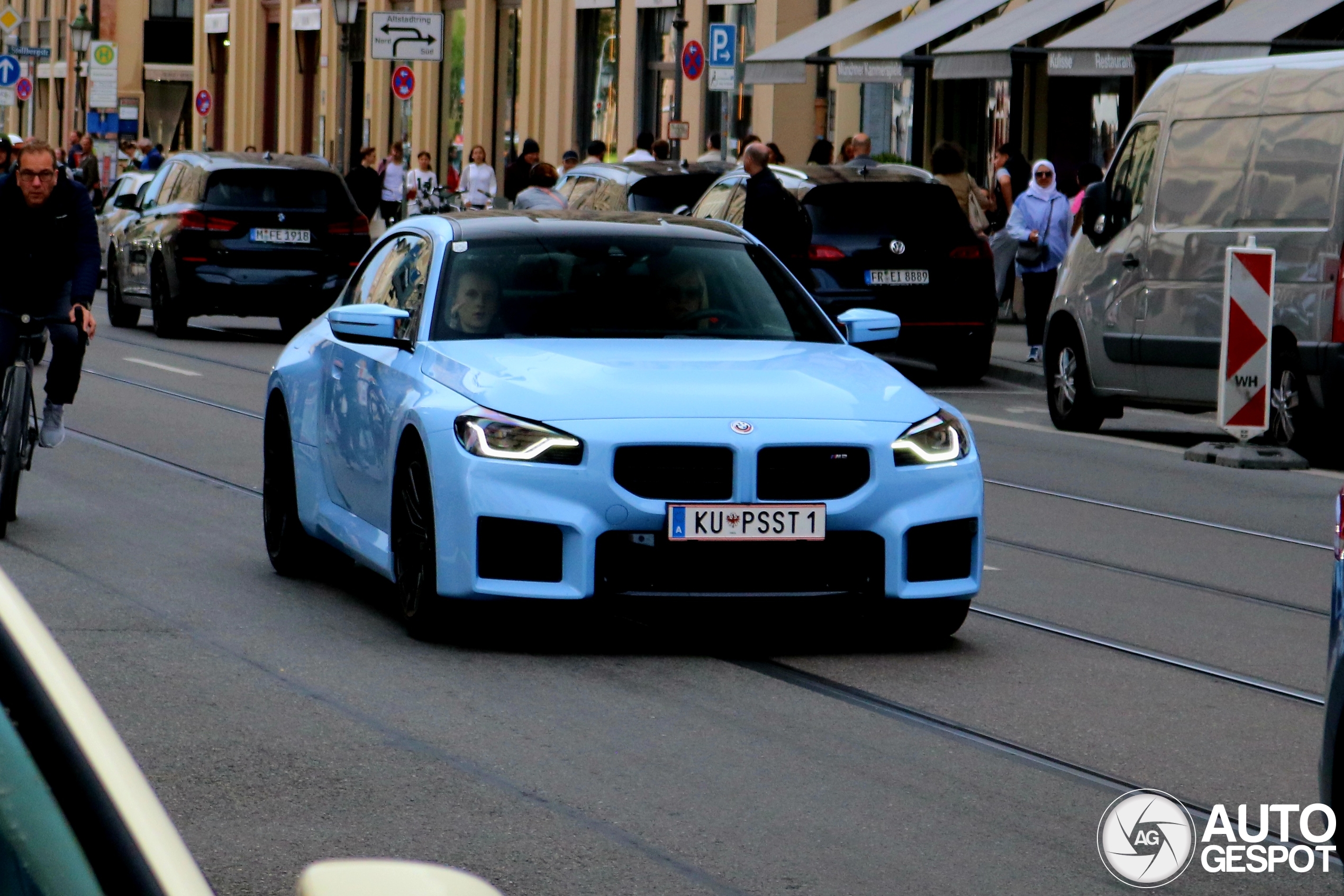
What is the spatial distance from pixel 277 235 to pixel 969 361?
6.88 metres

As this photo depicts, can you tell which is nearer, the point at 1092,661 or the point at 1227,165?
the point at 1092,661

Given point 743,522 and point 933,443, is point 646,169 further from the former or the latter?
point 743,522

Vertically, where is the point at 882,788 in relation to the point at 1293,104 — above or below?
below

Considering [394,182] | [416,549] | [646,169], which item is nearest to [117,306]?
[646,169]

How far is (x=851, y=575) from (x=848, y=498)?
0.25 metres

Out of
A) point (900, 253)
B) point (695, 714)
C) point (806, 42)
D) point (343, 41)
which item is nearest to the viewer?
point (695, 714)

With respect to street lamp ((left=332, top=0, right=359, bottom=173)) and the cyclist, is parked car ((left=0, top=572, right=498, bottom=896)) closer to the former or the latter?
the cyclist

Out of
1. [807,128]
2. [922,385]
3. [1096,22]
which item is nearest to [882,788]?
[922,385]

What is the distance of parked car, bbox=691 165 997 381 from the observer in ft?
65.8

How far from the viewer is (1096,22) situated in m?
26.8

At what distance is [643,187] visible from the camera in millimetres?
23844

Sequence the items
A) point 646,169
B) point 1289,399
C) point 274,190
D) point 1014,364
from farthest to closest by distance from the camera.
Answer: point 274,190 < point 646,169 < point 1014,364 < point 1289,399

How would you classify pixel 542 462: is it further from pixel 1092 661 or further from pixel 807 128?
pixel 807 128

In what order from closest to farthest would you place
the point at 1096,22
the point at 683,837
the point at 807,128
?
the point at 683,837 → the point at 1096,22 → the point at 807,128
